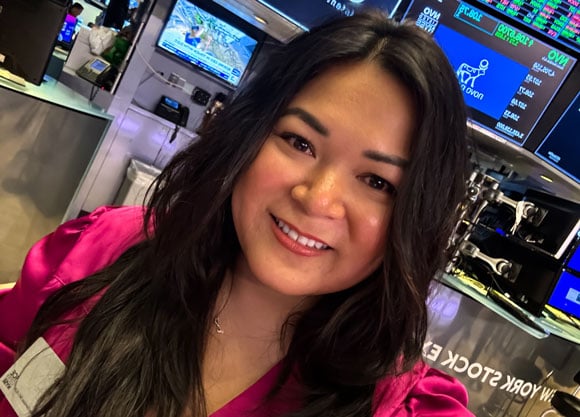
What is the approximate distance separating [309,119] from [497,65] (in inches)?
89.0

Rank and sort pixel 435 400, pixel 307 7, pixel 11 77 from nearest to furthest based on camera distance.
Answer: pixel 435 400 → pixel 11 77 → pixel 307 7

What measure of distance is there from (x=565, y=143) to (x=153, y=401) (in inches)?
110

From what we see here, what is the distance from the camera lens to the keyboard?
6.89ft

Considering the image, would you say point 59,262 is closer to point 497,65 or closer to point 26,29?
point 26,29

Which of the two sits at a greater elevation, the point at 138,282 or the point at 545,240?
the point at 545,240

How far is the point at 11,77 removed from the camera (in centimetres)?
214

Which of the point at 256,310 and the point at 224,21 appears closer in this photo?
the point at 256,310

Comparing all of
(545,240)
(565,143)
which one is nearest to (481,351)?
(545,240)

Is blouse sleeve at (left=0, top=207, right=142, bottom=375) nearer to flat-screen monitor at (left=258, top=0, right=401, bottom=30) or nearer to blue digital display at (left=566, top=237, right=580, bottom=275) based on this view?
flat-screen monitor at (left=258, top=0, right=401, bottom=30)

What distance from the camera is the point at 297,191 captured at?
2.69 ft

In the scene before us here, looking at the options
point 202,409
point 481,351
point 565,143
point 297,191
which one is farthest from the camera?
point 565,143

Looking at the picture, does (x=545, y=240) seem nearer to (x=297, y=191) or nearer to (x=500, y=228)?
(x=500, y=228)

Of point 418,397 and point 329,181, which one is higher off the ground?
point 329,181

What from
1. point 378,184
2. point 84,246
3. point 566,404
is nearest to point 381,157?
point 378,184
